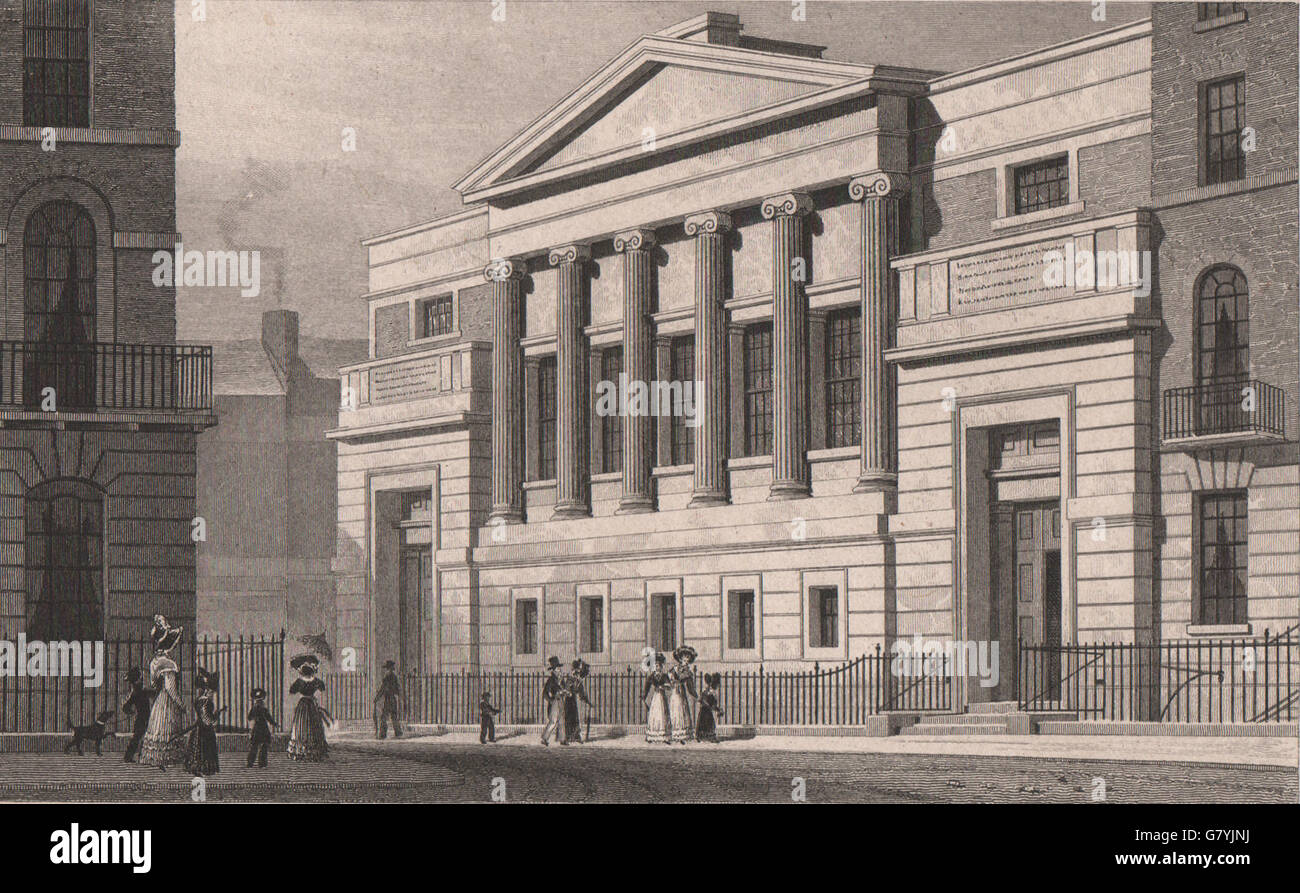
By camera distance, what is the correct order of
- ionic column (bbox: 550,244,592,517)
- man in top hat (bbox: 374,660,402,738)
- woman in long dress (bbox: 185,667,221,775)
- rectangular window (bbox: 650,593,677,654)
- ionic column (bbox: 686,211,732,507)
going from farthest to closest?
ionic column (bbox: 550,244,592,517) → rectangular window (bbox: 650,593,677,654) → ionic column (bbox: 686,211,732,507) → man in top hat (bbox: 374,660,402,738) → woman in long dress (bbox: 185,667,221,775)

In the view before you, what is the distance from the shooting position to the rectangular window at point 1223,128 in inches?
1340

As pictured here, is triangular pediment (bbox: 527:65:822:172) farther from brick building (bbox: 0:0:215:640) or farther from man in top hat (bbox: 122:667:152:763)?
man in top hat (bbox: 122:667:152:763)

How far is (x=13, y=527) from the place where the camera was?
33.0 m

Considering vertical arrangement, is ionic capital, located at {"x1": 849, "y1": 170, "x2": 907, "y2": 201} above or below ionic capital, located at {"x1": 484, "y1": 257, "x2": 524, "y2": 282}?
above

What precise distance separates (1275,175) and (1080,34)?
467 centimetres

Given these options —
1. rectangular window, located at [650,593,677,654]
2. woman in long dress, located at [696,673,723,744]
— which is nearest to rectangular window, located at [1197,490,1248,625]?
woman in long dress, located at [696,673,723,744]

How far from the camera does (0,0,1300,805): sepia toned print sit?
3247 cm

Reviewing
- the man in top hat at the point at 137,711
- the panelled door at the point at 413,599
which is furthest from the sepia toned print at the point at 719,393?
the panelled door at the point at 413,599

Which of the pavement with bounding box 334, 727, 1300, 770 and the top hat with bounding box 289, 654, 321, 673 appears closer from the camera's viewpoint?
the pavement with bounding box 334, 727, 1300, 770

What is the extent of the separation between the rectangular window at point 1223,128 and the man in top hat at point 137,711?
17879mm

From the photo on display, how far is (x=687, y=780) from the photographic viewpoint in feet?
100

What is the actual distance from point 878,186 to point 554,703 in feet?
36.1

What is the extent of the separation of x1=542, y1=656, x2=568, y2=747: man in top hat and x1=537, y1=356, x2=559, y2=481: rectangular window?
28.7ft

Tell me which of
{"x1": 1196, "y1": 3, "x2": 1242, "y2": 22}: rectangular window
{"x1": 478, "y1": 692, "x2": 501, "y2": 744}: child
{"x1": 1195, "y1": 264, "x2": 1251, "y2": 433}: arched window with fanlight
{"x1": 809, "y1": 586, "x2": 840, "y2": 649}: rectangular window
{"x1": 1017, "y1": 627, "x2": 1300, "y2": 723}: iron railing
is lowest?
{"x1": 478, "y1": 692, "x2": 501, "y2": 744}: child
